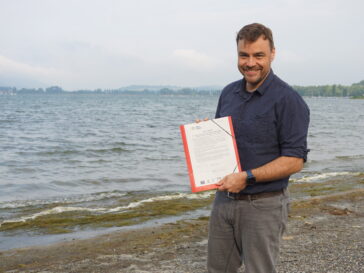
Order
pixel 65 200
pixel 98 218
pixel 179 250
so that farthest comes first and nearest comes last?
1. pixel 65 200
2. pixel 98 218
3. pixel 179 250

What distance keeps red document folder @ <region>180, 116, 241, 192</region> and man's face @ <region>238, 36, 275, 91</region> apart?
332 mm

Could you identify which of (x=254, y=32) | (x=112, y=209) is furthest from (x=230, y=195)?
(x=112, y=209)

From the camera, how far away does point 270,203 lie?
9.55 feet

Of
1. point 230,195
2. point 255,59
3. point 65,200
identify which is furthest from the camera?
point 65,200

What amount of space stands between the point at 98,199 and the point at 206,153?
344 inches

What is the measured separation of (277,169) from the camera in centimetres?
279

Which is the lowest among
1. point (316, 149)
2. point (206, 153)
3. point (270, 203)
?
point (316, 149)

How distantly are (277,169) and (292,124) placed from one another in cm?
31

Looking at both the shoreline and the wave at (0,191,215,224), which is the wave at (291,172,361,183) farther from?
the shoreline

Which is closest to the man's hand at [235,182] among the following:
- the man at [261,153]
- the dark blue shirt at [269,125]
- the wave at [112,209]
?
the man at [261,153]

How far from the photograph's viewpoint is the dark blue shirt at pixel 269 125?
2.78 meters

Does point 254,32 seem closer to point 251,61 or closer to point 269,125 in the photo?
point 251,61

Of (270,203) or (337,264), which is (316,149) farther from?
(270,203)

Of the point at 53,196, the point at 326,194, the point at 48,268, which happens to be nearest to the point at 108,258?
the point at 48,268
